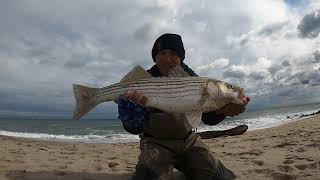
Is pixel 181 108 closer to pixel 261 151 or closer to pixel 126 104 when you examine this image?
pixel 126 104

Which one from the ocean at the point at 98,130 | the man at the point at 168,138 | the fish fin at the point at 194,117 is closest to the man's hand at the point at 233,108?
the man at the point at 168,138

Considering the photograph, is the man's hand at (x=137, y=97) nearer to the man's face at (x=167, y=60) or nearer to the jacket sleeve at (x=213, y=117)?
the man's face at (x=167, y=60)

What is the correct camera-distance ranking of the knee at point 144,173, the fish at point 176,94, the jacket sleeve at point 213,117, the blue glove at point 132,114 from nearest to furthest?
the fish at point 176,94 → the blue glove at point 132,114 → the knee at point 144,173 → the jacket sleeve at point 213,117

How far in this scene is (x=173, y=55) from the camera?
561 cm

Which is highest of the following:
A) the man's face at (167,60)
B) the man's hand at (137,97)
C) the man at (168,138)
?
the man's face at (167,60)

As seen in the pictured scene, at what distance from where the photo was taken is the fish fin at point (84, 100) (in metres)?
4.81

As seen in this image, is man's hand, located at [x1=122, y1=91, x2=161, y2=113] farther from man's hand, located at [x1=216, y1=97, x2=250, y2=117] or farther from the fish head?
man's hand, located at [x1=216, y1=97, x2=250, y2=117]

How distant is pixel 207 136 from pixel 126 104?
980 centimetres

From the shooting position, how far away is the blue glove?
16.6ft

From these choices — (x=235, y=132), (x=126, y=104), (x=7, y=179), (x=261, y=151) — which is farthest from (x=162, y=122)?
(x=235, y=132)

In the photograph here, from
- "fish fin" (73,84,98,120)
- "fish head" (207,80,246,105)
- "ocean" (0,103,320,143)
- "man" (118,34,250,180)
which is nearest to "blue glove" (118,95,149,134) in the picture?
"man" (118,34,250,180)

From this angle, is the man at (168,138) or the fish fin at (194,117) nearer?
the fish fin at (194,117)

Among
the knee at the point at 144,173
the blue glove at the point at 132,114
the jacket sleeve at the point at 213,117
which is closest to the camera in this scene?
the blue glove at the point at 132,114

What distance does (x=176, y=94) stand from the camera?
4.55m
